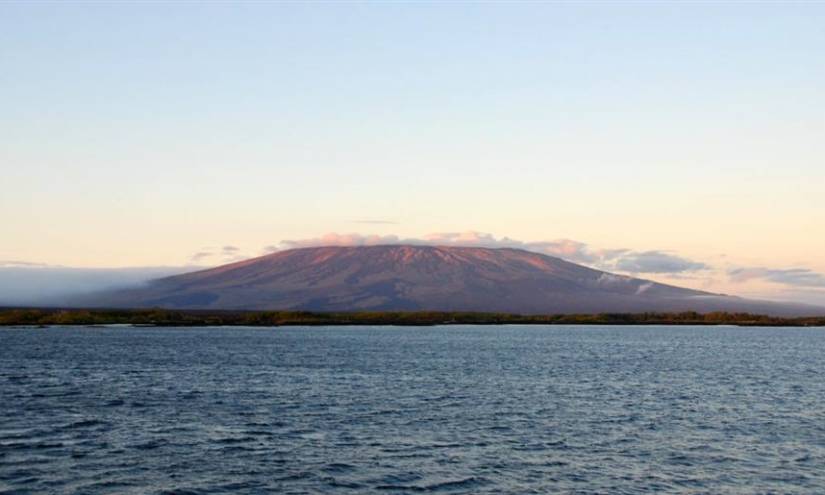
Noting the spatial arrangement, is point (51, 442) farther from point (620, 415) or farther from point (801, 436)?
point (801, 436)

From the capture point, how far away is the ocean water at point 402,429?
3206 cm

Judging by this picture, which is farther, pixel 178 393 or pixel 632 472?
pixel 178 393

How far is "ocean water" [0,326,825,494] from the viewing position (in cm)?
3206

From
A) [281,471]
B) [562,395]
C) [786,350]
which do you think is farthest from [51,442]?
[786,350]

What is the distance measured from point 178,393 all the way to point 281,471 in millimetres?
26068

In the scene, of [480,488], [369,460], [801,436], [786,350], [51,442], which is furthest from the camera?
[786,350]

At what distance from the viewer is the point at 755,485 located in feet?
105

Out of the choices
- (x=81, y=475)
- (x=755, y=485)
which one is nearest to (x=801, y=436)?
(x=755, y=485)

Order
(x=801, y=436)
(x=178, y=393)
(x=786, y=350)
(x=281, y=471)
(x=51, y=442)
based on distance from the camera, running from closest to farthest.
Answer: (x=281, y=471)
(x=51, y=442)
(x=801, y=436)
(x=178, y=393)
(x=786, y=350)

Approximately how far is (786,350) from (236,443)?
110 meters

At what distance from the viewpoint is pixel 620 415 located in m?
49.4

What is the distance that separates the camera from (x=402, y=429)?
141 feet

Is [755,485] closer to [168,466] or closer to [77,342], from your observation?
[168,466]

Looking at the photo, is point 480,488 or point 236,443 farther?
point 236,443
